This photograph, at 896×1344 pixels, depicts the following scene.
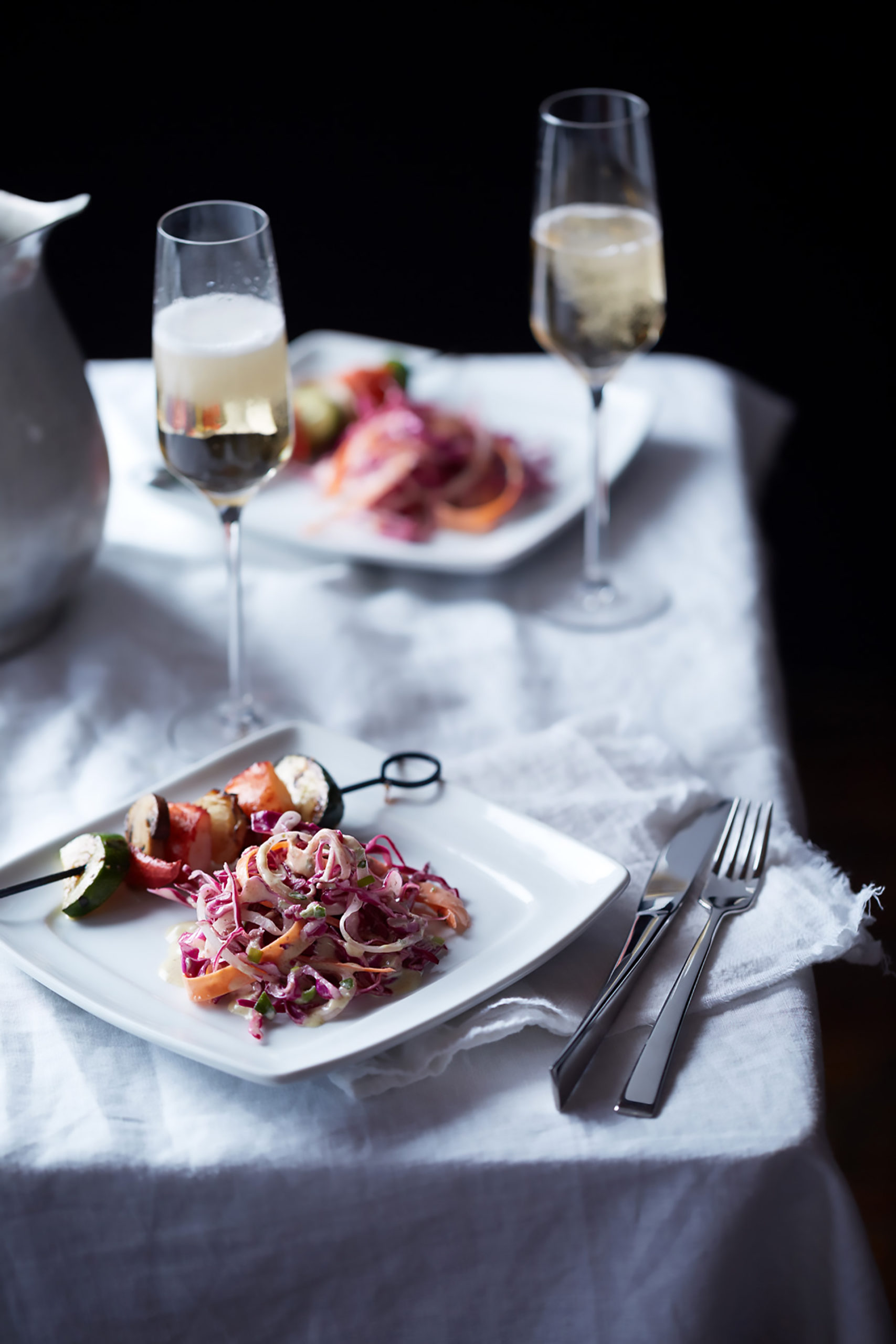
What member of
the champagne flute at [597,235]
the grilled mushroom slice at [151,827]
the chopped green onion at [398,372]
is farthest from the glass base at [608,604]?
the grilled mushroom slice at [151,827]

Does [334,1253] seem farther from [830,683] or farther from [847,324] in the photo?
[847,324]

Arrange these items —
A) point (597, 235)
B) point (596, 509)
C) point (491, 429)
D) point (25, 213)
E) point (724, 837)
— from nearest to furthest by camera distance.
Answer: point (724, 837) → point (25, 213) → point (597, 235) → point (596, 509) → point (491, 429)

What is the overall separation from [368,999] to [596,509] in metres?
0.75

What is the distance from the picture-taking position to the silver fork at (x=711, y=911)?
0.74 metres

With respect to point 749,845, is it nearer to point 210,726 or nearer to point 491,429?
point 210,726

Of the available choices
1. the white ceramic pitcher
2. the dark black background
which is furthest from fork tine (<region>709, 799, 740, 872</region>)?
the dark black background

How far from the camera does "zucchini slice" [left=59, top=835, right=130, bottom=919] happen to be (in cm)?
85

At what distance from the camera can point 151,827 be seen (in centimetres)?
88

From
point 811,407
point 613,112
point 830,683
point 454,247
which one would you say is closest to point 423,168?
point 454,247

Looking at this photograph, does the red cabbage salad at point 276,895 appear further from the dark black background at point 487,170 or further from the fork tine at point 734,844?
the dark black background at point 487,170

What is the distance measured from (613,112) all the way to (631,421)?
0.44 metres

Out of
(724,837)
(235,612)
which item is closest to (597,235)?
(235,612)

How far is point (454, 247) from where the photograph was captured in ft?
12.4

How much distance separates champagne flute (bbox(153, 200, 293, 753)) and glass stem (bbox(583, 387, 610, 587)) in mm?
397
